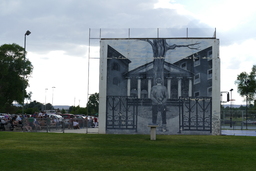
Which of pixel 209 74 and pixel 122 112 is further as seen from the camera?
pixel 122 112

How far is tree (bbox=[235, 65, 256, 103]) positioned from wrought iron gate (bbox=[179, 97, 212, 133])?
69669 millimetres

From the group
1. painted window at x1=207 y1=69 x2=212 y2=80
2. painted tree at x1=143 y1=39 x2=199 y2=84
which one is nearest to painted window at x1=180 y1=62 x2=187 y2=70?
painted tree at x1=143 y1=39 x2=199 y2=84

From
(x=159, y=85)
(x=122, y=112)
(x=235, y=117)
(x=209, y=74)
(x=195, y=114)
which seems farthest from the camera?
(x=235, y=117)

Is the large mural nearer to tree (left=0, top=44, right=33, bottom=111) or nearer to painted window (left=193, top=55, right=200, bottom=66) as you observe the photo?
painted window (left=193, top=55, right=200, bottom=66)

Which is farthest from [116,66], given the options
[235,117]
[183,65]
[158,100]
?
[235,117]

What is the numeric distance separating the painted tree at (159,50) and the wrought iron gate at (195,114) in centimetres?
327

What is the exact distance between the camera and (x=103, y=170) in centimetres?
1166

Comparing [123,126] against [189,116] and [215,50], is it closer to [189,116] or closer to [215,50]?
[189,116]

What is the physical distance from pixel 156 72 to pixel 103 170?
2646 cm

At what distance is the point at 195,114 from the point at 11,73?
46.2m

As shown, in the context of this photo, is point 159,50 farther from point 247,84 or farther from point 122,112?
point 247,84

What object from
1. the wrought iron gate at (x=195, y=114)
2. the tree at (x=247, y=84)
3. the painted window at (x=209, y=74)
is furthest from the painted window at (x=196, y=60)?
the tree at (x=247, y=84)

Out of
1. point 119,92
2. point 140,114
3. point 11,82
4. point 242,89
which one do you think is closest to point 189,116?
point 140,114

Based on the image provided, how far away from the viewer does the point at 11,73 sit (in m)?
74.1
